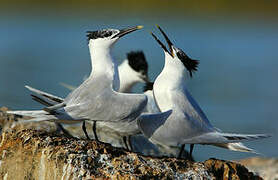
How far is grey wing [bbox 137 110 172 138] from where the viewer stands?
5414 millimetres

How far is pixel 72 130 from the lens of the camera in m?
8.27

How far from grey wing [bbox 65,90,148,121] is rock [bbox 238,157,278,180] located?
3143 millimetres

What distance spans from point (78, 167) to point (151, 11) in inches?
981

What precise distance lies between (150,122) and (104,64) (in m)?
0.94

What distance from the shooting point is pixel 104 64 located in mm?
6016

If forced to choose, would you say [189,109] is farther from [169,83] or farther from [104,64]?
[104,64]

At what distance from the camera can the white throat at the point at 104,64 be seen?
5922 millimetres

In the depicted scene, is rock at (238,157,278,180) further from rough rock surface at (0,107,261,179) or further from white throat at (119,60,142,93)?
rough rock surface at (0,107,261,179)

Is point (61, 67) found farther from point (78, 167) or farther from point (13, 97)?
point (78, 167)

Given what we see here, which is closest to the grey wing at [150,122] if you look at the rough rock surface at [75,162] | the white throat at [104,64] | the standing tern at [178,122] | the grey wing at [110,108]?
the standing tern at [178,122]

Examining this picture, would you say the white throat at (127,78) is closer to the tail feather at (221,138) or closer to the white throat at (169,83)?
the white throat at (169,83)

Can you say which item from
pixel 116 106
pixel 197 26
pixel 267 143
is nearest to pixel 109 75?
pixel 116 106

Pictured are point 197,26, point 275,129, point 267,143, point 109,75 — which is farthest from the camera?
point 197,26

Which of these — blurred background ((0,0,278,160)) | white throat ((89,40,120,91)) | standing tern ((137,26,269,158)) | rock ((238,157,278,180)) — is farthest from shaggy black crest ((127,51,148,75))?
standing tern ((137,26,269,158))
